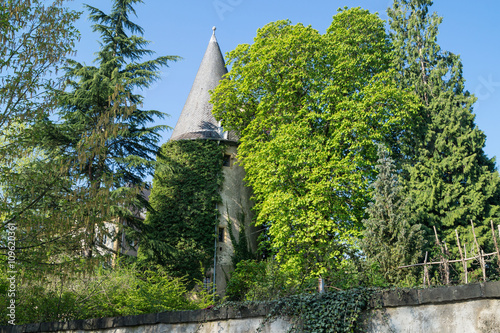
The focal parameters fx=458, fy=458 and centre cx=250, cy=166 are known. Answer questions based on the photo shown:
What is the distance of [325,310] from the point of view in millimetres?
5676

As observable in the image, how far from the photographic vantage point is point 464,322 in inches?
186

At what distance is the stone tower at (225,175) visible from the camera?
2372 cm

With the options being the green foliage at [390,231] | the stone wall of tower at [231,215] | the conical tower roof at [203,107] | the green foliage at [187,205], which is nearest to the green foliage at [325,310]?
the green foliage at [390,231]

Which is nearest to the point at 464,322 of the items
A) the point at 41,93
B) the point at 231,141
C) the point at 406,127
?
the point at 41,93

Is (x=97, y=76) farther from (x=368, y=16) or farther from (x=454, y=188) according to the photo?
(x=454, y=188)

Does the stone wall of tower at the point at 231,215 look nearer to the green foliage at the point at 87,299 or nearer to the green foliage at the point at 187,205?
the green foliage at the point at 187,205

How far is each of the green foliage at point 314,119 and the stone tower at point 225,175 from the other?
1.86 meters

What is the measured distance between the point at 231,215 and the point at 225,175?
7.45 feet

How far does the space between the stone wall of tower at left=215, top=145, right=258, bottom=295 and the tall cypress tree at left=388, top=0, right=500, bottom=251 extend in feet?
29.2

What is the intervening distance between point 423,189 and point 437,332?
15739mm

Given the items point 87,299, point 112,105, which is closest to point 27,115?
point 87,299

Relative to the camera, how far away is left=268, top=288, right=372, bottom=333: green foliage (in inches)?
213

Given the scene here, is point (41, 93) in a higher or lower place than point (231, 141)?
lower

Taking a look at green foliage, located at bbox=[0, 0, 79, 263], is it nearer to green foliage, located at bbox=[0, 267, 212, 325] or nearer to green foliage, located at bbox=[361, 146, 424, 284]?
green foliage, located at bbox=[0, 267, 212, 325]
